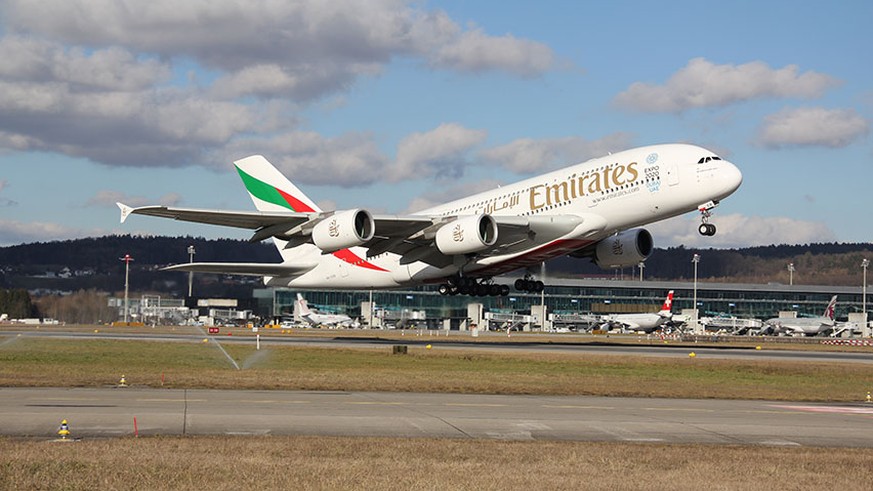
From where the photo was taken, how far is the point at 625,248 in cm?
5400

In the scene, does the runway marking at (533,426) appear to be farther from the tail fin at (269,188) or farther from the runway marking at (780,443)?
the tail fin at (269,188)

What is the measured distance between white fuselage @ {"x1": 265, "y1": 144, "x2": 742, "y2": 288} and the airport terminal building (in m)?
76.0

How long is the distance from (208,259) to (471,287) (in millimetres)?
106346

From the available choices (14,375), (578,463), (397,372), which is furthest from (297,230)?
(578,463)

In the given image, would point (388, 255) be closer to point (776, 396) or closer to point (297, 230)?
point (297, 230)

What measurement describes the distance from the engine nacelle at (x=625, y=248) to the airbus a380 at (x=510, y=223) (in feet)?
0.18

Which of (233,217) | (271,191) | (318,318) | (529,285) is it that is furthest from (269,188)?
(318,318)

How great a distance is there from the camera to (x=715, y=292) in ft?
502

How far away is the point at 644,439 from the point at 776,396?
1358 centimetres

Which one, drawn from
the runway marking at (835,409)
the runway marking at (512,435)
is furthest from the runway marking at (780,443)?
the runway marking at (835,409)

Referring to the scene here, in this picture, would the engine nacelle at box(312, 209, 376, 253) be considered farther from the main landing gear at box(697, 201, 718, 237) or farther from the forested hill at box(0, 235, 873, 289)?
the forested hill at box(0, 235, 873, 289)

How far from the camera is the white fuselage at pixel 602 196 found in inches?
1687

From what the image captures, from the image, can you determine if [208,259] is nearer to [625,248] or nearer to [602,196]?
[625,248]

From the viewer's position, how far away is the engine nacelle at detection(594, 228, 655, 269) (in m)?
54.2
